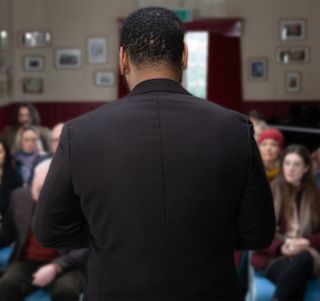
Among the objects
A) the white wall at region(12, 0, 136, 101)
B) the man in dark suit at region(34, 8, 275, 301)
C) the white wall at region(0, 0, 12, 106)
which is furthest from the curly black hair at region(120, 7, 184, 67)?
the white wall at region(12, 0, 136, 101)

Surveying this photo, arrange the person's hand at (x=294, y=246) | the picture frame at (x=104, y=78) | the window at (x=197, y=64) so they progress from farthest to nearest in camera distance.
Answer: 1. the picture frame at (x=104, y=78)
2. the window at (x=197, y=64)
3. the person's hand at (x=294, y=246)

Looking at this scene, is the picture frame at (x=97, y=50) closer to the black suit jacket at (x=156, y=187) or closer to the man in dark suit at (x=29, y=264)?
the man in dark suit at (x=29, y=264)

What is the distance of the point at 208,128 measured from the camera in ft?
4.55

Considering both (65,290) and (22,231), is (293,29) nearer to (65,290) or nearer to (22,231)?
(22,231)

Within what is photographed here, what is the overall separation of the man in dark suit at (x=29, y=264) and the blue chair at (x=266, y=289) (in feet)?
3.43

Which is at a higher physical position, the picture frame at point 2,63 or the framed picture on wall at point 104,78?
the picture frame at point 2,63

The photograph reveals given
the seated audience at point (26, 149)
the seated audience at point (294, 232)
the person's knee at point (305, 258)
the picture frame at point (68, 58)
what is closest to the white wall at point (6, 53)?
the picture frame at point (68, 58)

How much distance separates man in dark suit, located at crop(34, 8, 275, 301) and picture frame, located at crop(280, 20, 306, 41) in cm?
1001

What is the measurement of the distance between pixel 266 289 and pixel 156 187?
103 inches

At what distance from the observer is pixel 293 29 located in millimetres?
11000

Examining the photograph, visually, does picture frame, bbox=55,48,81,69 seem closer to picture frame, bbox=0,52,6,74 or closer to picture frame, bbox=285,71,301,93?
picture frame, bbox=0,52,6,74

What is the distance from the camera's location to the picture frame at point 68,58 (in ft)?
37.3

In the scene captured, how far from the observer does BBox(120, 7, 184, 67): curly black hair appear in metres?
1.40

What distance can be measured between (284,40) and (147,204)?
1015 centimetres
